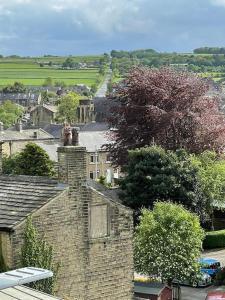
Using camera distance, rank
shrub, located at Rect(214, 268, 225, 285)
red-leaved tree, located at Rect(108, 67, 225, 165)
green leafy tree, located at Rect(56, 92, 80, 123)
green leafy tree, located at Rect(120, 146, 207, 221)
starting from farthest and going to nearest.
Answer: green leafy tree, located at Rect(56, 92, 80, 123) < red-leaved tree, located at Rect(108, 67, 225, 165) < green leafy tree, located at Rect(120, 146, 207, 221) < shrub, located at Rect(214, 268, 225, 285)

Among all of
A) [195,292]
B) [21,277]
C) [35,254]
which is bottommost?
[195,292]

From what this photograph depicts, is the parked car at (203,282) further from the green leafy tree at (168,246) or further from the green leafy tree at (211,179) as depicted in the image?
the green leafy tree at (211,179)

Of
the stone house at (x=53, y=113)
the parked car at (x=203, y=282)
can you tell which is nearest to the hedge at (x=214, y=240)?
the parked car at (x=203, y=282)

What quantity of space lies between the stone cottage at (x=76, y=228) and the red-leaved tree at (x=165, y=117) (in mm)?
29120

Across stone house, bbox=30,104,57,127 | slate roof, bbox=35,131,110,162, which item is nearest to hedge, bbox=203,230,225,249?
slate roof, bbox=35,131,110,162

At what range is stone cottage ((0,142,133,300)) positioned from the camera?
2098cm

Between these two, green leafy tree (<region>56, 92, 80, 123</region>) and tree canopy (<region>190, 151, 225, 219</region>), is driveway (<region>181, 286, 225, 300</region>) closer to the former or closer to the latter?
tree canopy (<region>190, 151, 225, 219</region>)

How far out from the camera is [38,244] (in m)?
20.5

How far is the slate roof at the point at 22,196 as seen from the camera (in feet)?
68.5

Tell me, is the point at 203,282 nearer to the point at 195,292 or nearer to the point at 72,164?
the point at 195,292

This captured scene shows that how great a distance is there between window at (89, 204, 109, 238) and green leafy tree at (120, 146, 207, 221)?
2163 centimetres

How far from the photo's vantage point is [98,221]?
2236cm

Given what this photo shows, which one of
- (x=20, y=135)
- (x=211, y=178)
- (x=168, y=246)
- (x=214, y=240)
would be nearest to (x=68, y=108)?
(x=20, y=135)

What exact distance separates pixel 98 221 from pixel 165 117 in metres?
29.8
